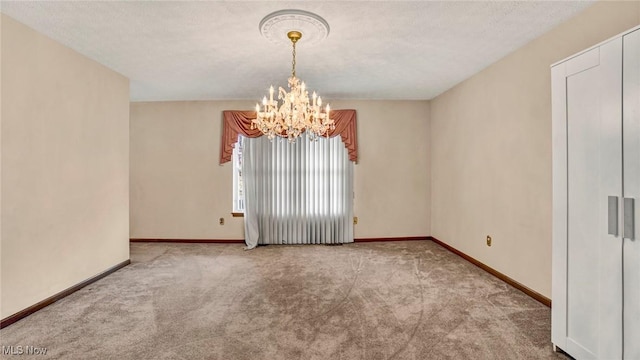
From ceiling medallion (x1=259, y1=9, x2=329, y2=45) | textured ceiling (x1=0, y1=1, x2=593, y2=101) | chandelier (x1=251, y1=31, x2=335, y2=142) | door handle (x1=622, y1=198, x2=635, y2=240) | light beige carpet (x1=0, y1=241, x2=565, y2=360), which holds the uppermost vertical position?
textured ceiling (x1=0, y1=1, x2=593, y2=101)

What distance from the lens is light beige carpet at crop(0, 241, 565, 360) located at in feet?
6.63

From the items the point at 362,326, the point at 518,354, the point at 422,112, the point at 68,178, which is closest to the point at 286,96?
the point at 362,326

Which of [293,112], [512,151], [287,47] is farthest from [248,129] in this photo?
[512,151]

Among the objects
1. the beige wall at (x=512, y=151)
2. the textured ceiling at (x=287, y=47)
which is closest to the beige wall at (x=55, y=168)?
the textured ceiling at (x=287, y=47)

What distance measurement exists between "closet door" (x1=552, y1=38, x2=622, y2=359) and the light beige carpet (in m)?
0.37

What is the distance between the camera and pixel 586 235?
1741 mm


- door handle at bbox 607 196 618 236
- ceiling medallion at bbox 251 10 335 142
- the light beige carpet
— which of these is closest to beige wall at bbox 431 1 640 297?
the light beige carpet

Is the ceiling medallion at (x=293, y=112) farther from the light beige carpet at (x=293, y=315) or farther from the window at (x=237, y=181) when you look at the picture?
the window at (x=237, y=181)

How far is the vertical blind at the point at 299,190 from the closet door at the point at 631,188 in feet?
12.2

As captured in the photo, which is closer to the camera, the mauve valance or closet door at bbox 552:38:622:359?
closet door at bbox 552:38:622:359

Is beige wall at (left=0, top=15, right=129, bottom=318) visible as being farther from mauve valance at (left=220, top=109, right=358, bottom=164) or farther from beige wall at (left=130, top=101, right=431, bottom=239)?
mauve valance at (left=220, top=109, right=358, bottom=164)

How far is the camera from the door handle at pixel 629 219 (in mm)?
1504

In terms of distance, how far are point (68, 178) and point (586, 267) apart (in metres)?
4.43

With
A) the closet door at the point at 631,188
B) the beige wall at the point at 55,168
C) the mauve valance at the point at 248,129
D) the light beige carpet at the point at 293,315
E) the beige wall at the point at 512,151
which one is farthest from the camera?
the mauve valance at the point at 248,129
